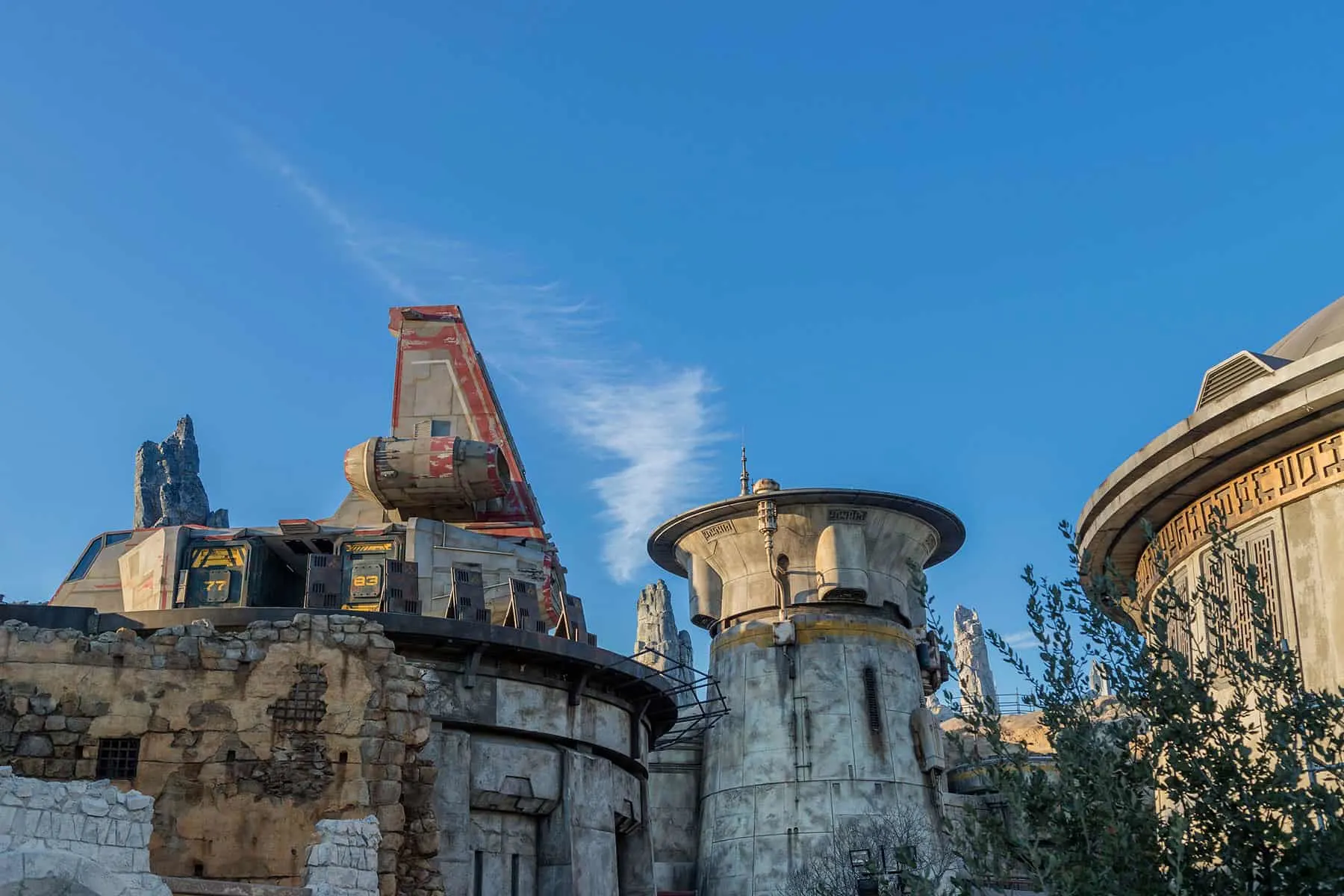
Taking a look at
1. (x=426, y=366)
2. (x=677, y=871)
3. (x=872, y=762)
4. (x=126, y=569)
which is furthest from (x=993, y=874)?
(x=677, y=871)

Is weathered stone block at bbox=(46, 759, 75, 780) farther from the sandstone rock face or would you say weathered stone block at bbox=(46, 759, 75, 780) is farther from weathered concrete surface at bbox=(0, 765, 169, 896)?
weathered concrete surface at bbox=(0, 765, 169, 896)

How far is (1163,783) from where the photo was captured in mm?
10453

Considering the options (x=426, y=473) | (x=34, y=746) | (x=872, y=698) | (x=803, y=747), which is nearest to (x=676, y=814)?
(x=803, y=747)

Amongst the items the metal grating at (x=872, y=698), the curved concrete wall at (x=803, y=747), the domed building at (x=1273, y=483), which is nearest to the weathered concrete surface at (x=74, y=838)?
the domed building at (x=1273, y=483)

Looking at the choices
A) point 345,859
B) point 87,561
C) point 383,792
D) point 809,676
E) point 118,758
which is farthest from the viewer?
point 809,676

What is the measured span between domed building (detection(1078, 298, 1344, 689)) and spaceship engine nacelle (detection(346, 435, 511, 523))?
53.5 ft

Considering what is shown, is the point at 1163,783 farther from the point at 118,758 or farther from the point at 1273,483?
the point at 118,758

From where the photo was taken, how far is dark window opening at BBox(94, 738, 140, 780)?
58.2 feet

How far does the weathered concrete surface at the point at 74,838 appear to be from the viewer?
13312mm

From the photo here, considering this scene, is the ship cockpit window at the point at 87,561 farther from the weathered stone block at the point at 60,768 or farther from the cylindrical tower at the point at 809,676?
the cylindrical tower at the point at 809,676

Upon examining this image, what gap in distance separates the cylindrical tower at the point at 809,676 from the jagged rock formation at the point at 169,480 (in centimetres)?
5772

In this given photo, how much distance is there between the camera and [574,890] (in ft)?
81.1

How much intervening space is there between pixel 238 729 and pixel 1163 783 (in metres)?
12.5

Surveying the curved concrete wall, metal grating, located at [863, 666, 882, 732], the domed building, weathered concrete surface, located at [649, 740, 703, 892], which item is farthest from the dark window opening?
metal grating, located at [863, 666, 882, 732]
